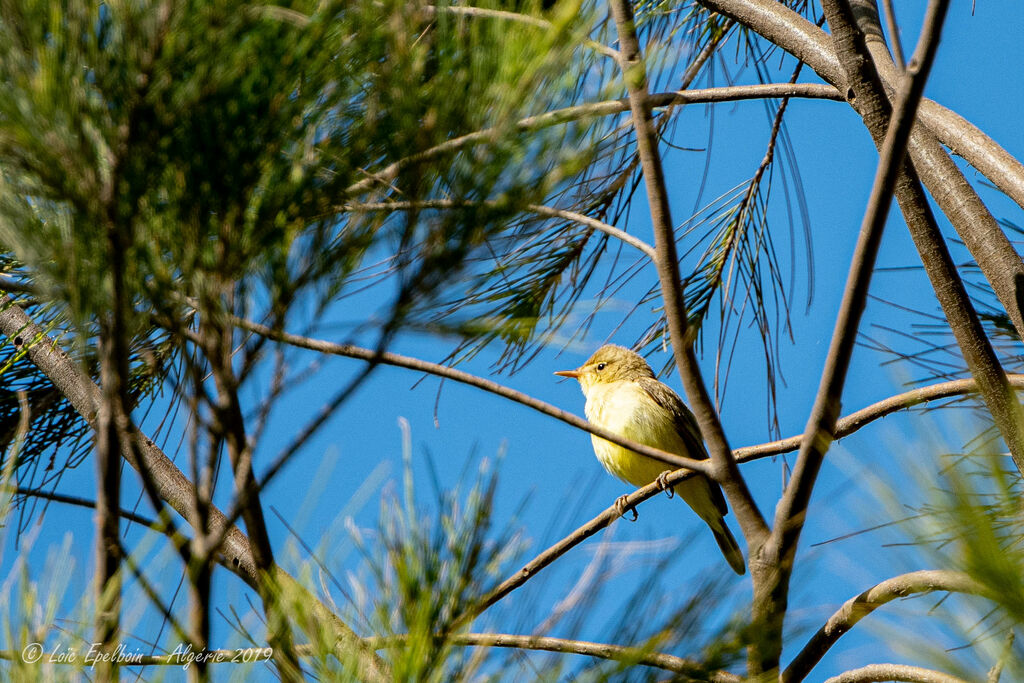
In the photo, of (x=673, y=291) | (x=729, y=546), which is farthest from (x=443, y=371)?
(x=729, y=546)

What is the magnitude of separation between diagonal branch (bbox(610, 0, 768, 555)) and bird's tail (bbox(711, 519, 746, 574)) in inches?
106

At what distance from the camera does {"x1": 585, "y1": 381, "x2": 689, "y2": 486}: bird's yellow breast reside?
3934 mm

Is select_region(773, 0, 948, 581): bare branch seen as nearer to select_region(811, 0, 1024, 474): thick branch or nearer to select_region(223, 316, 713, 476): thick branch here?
select_region(223, 316, 713, 476): thick branch

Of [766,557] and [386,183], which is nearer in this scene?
[386,183]

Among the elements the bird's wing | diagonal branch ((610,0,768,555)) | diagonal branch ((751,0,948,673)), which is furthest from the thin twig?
the bird's wing

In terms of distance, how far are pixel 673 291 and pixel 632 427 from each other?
2.44 meters

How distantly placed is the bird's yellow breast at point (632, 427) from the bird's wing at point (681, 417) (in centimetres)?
3

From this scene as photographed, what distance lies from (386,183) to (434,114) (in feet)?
Answer: 0.38

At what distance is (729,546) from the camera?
4.34 meters

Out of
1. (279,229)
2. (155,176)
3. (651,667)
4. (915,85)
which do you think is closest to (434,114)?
(279,229)

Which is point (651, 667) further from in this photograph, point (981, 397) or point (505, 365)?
point (505, 365)

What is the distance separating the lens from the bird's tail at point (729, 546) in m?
4.26

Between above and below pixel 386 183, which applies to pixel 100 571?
below

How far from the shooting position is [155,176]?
1.14m
